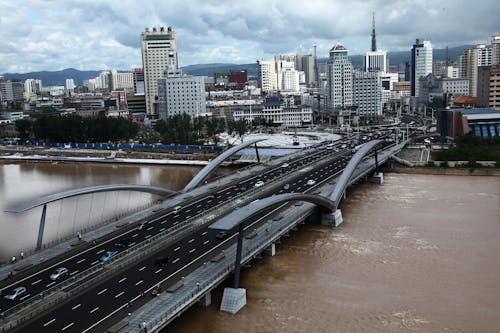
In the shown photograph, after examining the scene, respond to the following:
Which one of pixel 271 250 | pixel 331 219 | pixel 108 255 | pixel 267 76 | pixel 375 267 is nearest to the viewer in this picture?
pixel 108 255

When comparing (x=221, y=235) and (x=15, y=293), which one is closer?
(x=15, y=293)

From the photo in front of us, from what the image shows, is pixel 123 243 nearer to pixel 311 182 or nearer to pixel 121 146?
pixel 311 182

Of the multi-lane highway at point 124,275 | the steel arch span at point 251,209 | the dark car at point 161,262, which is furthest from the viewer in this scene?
the dark car at point 161,262

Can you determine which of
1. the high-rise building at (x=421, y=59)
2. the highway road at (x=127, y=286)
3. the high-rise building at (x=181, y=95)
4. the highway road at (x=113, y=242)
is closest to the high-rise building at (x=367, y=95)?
the high-rise building at (x=181, y=95)

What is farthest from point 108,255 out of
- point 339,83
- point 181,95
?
point 339,83

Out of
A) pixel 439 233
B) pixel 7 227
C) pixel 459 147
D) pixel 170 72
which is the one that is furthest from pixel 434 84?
pixel 7 227

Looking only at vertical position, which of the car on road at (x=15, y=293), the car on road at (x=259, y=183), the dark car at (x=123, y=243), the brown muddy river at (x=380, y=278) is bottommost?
the brown muddy river at (x=380, y=278)

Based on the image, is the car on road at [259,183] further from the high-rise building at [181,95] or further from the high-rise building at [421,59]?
the high-rise building at [421,59]
